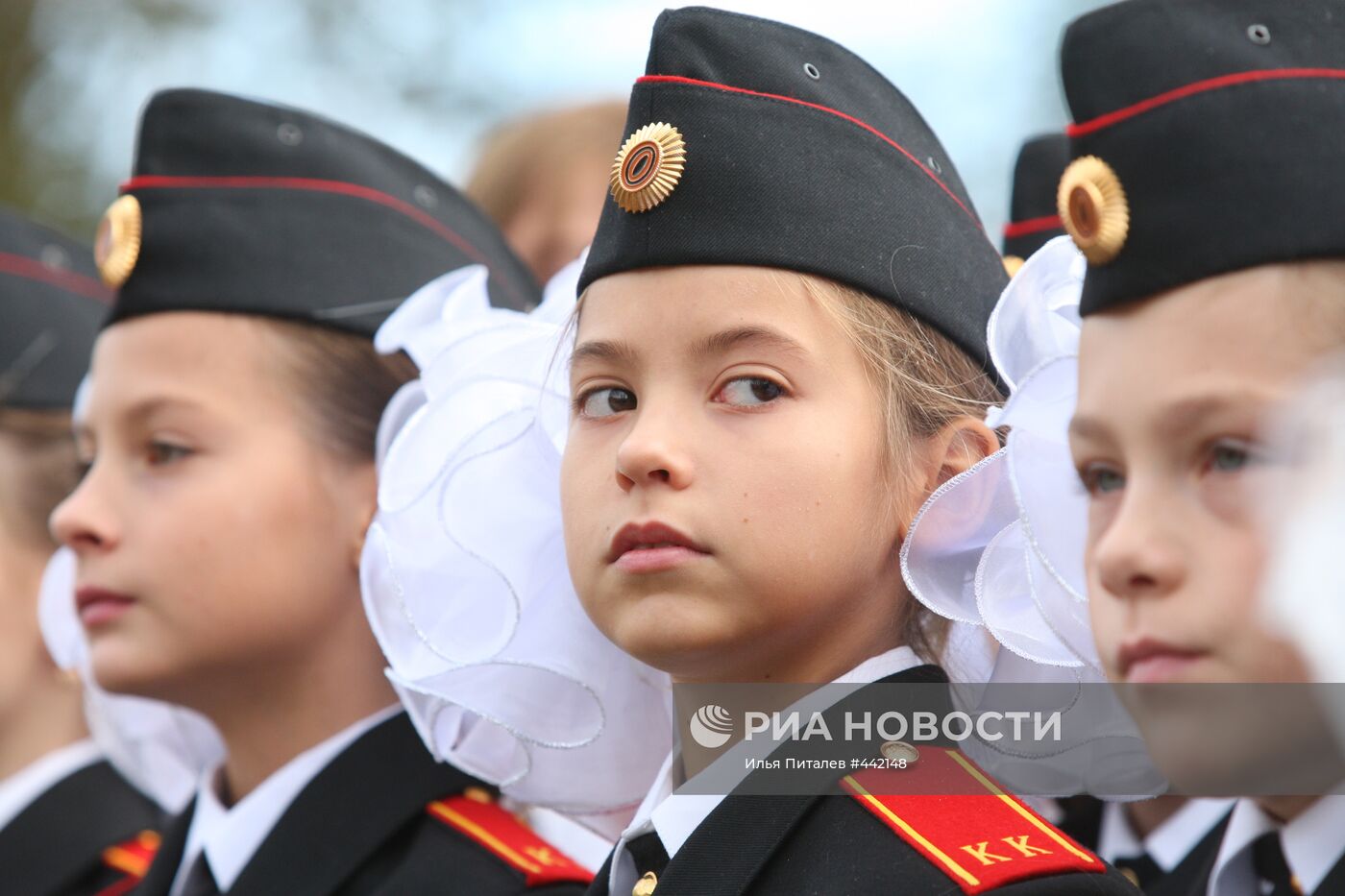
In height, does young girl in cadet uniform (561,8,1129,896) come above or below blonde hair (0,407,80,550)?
above

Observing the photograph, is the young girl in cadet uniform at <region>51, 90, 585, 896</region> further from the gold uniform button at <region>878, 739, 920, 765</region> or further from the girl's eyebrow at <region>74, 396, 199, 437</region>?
the gold uniform button at <region>878, 739, 920, 765</region>

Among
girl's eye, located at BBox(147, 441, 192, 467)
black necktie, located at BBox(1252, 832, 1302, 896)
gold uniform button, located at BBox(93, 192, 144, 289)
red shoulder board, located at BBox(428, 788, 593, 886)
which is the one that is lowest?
red shoulder board, located at BBox(428, 788, 593, 886)

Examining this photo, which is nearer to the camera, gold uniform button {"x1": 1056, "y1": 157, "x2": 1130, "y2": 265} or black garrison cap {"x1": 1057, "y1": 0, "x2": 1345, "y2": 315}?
black garrison cap {"x1": 1057, "y1": 0, "x2": 1345, "y2": 315}

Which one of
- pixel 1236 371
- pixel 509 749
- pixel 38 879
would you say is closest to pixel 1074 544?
pixel 1236 371

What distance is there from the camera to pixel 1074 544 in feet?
7.16

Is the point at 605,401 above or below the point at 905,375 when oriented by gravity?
below

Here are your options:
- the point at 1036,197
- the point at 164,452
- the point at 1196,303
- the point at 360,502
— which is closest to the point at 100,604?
the point at 164,452

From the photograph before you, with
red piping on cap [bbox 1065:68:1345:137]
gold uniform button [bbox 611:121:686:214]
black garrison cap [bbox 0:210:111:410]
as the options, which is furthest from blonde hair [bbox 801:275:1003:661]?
black garrison cap [bbox 0:210:111:410]

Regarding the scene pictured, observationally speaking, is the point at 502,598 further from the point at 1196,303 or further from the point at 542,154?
the point at 542,154

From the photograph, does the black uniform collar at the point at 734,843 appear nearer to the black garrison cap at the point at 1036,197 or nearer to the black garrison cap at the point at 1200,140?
the black garrison cap at the point at 1200,140

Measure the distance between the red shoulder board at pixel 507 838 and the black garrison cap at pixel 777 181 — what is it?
3.08ft

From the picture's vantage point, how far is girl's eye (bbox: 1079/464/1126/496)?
6.28 feet

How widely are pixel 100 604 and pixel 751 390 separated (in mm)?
1433

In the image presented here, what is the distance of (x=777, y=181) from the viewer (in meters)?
2.34
